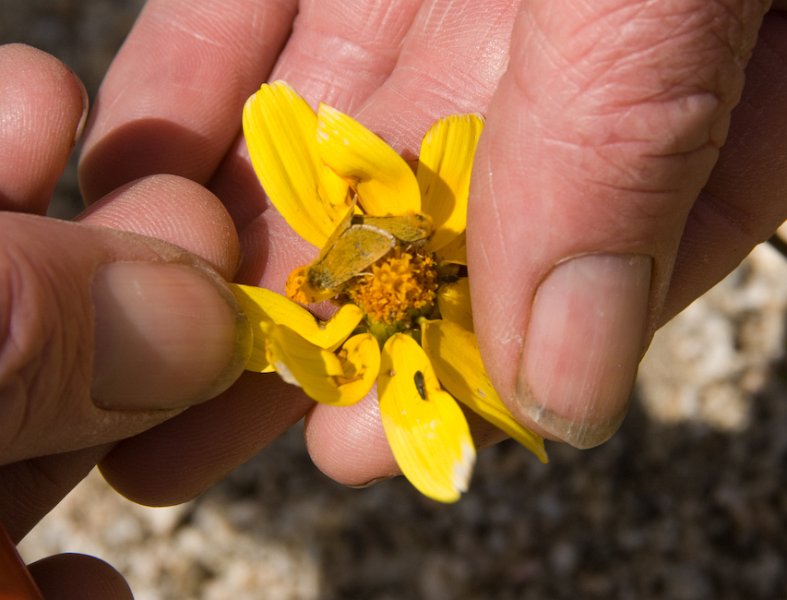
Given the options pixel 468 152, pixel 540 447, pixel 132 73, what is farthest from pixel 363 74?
pixel 540 447

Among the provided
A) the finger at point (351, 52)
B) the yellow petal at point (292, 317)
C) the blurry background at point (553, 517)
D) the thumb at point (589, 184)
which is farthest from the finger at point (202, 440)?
the blurry background at point (553, 517)

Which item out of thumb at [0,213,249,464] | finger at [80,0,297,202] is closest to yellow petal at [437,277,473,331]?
thumb at [0,213,249,464]

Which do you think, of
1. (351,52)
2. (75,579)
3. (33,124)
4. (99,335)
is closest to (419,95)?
(351,52)

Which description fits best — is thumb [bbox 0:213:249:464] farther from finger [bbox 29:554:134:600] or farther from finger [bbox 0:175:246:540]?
finger [bbox 29:554:134:600]

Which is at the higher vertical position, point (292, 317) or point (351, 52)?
point (351, 52)

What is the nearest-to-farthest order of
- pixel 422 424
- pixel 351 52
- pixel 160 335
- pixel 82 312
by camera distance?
pixel 82 312 < pixel 160 335 < pixel 422 424 < pixel 351 52

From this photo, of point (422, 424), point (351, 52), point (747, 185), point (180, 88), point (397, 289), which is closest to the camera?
point (422, 424)

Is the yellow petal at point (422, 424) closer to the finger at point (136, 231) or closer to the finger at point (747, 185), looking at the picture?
the finger at point (136, 231)

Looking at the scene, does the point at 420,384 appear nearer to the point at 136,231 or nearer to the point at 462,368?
the point at 462,368
